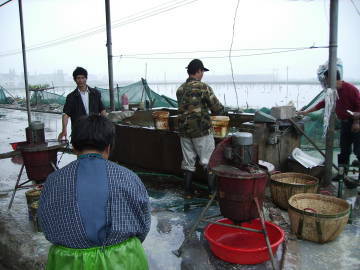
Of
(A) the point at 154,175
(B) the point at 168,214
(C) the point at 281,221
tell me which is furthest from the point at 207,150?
(A) the point at 154,175

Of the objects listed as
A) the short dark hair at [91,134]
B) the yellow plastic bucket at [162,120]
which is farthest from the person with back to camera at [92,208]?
the yellow plastic bucket at [162,120]

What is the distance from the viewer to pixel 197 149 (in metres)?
5.08

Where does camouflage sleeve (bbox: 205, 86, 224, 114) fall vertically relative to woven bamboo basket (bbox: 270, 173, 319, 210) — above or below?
above

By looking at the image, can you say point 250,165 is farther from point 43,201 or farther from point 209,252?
point 43,201

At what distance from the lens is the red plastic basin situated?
129 inches

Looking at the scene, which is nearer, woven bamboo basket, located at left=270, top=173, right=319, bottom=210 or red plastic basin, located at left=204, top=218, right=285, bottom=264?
red plastic basin, located at left=204, top=218, right=285, bottom=264

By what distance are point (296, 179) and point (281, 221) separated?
0.94 meters

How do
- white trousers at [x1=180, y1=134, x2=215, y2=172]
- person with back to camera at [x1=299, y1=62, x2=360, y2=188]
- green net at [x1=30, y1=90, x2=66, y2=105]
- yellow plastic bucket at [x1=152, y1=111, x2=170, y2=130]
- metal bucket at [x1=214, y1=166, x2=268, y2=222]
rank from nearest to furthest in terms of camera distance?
metal bucket at [x1=214, y1=166, x2=268, y2=222], white trousers at [x1=180, y1=134, x2=215, y2=172], person with back to camera at [x1=299, y1=62, x2=360, y2=188], yellow plastic bucket at [x1=152, y1=111, x2=170, y2=130], green net at [x1=30, y1=90, x2=66, y2=105]

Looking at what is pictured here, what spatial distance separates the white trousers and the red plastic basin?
1.36 metres

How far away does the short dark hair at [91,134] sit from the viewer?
6.19 feet

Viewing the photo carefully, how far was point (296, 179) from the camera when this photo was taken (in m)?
4.99

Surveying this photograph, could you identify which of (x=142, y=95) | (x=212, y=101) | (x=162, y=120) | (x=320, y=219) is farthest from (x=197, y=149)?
(x=142, y=95)

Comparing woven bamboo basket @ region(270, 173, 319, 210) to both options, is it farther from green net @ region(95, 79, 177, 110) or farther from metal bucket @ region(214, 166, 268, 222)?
green net @ region(95, 79, 177, 110)

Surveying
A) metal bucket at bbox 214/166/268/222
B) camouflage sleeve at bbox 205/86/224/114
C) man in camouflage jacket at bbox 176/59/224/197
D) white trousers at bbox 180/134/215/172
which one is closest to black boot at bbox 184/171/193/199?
white trousers at bbox 180/134/215/172
